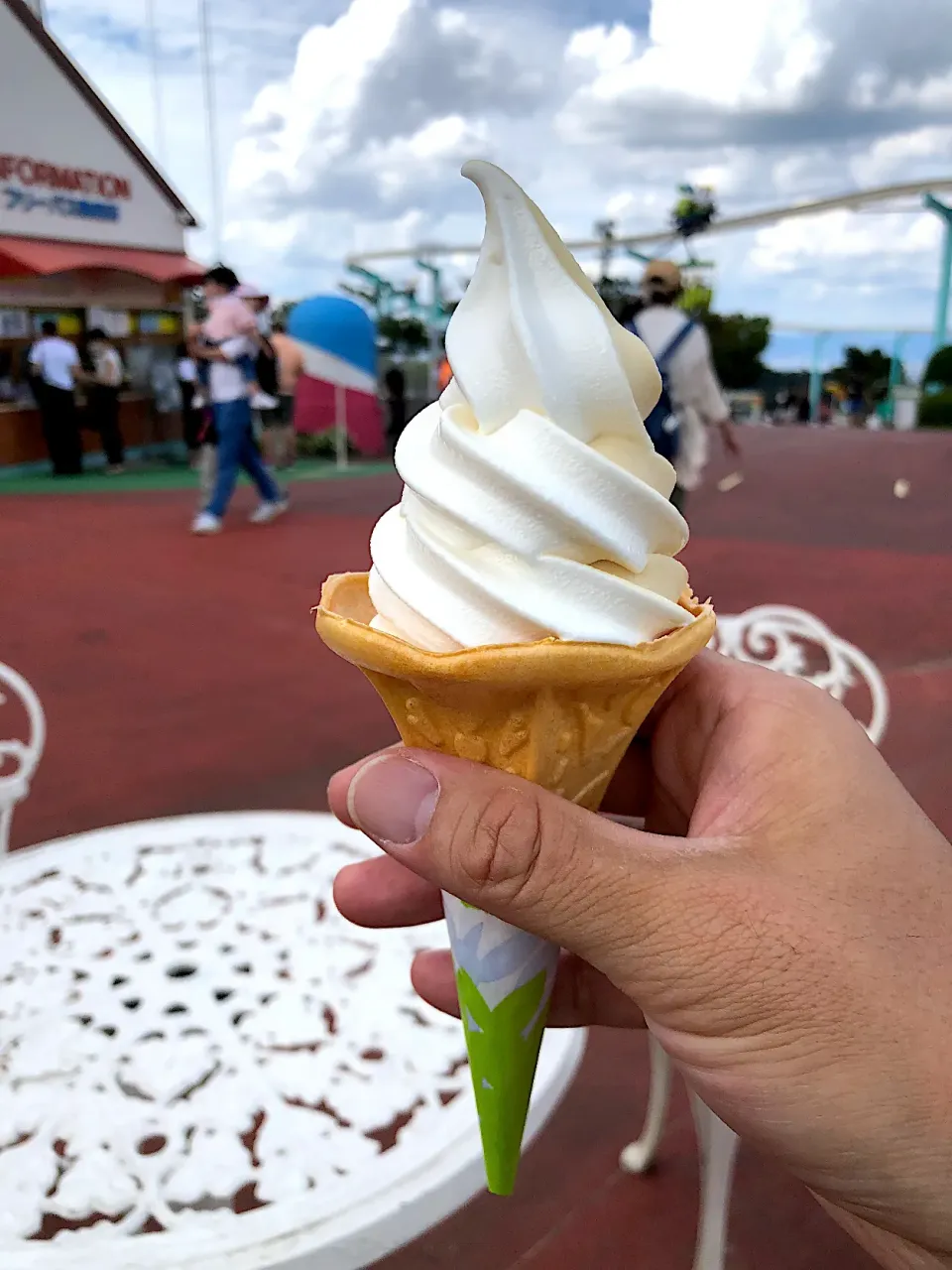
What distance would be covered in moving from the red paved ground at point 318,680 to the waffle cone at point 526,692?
1051mm

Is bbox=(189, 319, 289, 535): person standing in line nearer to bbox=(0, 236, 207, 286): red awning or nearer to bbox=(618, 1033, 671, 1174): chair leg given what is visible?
bbox=(0, 236, 207, 286): red awning

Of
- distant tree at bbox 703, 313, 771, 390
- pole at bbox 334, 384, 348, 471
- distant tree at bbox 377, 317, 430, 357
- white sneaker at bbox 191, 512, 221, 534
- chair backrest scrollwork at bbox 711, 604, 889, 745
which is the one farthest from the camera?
distant tree at bbox 703, 313, 771, 390

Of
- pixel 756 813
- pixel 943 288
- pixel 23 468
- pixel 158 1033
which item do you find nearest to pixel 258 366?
pixel 23 468

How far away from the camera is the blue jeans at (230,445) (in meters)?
7.11

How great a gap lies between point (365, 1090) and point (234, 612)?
4.31 meters

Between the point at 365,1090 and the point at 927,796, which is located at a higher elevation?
the point at 365,1090

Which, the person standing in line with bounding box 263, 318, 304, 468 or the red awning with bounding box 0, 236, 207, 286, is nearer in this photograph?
the red awning with bounding box 0, 236, 207, 286

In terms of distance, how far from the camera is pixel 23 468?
11.1 meters

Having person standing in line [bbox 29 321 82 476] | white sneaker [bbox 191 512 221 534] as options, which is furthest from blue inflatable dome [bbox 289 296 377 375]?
white sneaker [bbox 191 512 221 534]

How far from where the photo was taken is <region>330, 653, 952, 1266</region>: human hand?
0.96 m

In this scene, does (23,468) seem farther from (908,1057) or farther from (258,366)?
(908,1057)

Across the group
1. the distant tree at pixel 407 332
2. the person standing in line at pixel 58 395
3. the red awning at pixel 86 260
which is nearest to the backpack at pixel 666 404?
the person standing in line at pixel 58 395

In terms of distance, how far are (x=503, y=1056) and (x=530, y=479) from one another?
2.53 ft

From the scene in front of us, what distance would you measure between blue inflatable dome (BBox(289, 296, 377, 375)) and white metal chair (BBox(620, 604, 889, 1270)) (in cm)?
941
